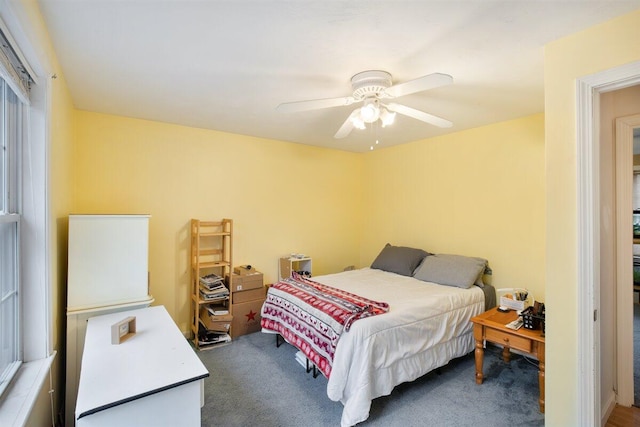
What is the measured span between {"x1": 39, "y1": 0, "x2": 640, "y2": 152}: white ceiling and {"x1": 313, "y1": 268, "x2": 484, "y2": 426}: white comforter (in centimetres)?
171

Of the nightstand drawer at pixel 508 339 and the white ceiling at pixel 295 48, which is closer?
the white ceiling at pixel 295 48

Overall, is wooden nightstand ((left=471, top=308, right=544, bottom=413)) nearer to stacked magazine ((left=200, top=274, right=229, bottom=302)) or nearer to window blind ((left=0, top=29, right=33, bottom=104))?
stacked magazine ((left=200, top=274, right=229, bottom=302))

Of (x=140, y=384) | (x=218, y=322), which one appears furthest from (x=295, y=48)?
(x=218, y=322)

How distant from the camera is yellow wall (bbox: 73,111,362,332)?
9.58 feet

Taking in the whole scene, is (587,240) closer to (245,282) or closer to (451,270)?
(451,270)

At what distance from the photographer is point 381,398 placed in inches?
90.6

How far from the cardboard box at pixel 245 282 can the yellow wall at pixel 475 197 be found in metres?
1.95

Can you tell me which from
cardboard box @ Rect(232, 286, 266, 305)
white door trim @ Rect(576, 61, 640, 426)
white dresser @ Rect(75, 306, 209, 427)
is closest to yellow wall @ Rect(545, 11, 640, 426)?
white door trim @ Rect(576, 61, 640, 426)

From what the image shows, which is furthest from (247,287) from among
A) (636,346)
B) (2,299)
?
(636,346)

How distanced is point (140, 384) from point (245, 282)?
2.07 m

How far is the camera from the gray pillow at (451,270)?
3033 millimetres

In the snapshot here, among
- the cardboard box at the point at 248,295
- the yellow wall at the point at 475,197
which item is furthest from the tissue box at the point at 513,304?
the cardboard box at the point at 248,295

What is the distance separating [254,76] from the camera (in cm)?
206

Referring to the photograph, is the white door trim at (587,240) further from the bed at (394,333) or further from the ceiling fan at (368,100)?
the bed at (394,333)
